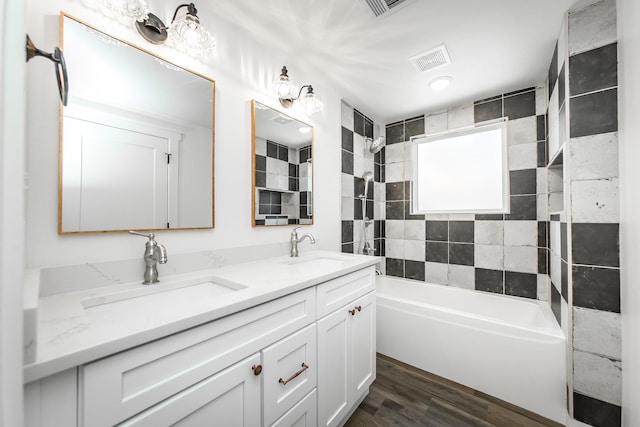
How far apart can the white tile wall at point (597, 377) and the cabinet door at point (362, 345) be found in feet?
3.57

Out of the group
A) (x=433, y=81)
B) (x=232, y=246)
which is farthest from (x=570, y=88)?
(x=232, y=246)

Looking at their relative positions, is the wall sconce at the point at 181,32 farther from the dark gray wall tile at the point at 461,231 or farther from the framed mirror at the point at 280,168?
the dark gray wall tile at the point at 461,231

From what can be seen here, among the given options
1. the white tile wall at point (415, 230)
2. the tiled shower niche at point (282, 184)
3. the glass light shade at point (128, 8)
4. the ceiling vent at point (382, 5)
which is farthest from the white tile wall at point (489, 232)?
the glass light shade at point (128, 8)

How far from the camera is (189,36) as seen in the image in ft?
3.82

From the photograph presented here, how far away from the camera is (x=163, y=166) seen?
1.15 metres

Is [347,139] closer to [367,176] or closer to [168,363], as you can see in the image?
[367,176]

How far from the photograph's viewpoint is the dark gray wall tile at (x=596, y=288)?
1.26 meters

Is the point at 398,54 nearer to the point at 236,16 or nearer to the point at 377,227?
the point at 236,16

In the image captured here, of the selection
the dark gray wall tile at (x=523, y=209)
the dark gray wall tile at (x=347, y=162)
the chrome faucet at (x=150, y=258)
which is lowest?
the chrome faucet at (x=150, y=258)

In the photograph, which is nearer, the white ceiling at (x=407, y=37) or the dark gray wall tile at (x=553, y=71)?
the white ceiling at (x=407, y=37)

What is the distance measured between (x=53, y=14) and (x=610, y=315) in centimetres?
274

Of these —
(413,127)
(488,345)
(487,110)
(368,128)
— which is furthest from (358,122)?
(488,345)

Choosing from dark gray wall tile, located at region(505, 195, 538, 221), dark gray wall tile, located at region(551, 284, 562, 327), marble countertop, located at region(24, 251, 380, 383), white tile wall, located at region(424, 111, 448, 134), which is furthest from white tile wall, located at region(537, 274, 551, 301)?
marble countertop, located at region(24, 251, 380, 383)

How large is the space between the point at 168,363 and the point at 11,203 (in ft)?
1.68
